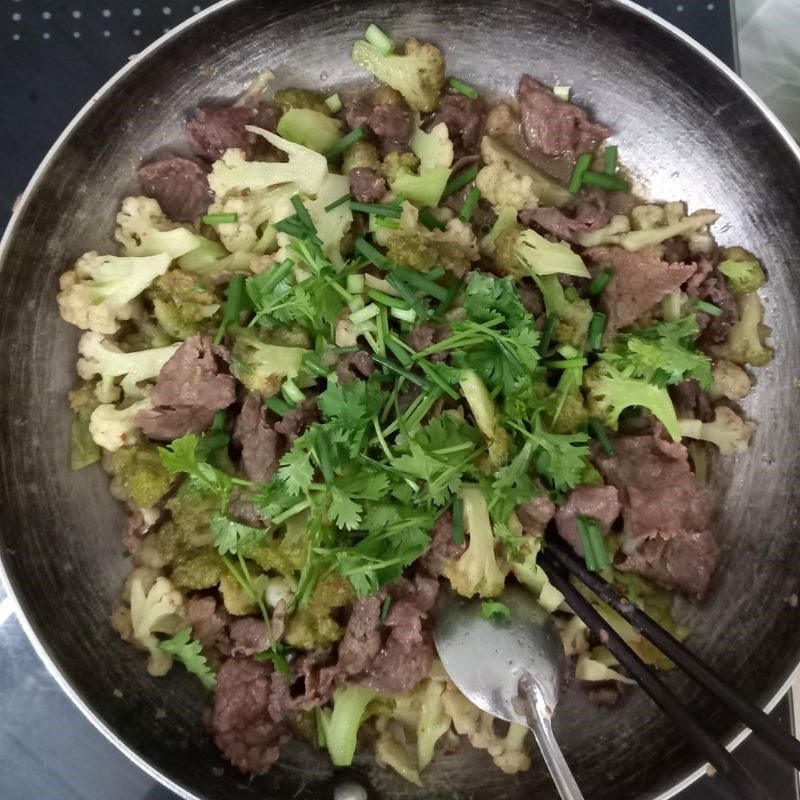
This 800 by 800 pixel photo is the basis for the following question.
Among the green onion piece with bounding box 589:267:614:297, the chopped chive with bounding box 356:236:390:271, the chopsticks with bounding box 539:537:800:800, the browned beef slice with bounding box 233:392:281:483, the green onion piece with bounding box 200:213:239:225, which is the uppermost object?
the green onion piece with bounding box 589:267:614:297

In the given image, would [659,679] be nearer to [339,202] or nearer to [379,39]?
[339,202]

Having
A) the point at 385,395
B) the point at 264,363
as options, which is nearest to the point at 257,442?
the point at 264,363

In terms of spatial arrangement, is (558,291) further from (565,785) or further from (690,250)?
(565,785)

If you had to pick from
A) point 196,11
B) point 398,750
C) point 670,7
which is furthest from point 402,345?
point 670,7

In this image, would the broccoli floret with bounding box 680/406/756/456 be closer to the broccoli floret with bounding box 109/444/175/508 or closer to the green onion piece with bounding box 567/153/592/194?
the green onion piece with bounding box 567/153/592/194

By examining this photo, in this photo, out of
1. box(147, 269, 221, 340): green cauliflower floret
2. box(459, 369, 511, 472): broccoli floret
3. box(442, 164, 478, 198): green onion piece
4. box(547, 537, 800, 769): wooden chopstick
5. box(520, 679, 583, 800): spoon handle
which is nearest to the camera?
box(547, 537, 800, 769): wooden chopstick

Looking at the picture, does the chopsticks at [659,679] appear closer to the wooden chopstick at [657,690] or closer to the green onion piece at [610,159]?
the wooden chopstick at [657,690]

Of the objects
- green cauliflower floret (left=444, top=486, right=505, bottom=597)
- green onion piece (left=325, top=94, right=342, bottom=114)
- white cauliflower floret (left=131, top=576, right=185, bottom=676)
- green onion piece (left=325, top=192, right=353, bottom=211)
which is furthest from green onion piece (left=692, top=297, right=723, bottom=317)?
white cauliflower floret (left=131, top=576, right=185, bottom=676)
